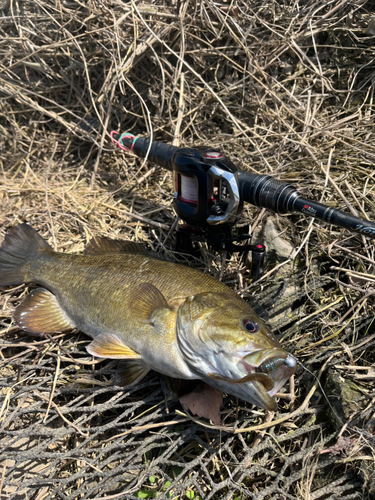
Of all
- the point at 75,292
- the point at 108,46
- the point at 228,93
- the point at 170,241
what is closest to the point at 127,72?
the point at 108,46

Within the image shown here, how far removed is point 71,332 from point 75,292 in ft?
0.97

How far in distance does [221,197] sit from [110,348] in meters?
1.16

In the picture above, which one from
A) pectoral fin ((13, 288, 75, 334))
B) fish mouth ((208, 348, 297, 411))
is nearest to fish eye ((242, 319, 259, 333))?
fish mouth ((208, 348, 297, 411))

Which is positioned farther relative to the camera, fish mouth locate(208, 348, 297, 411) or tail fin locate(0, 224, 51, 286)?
tail fin locate(0, 224, 51, 286)

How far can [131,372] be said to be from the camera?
7.23ft

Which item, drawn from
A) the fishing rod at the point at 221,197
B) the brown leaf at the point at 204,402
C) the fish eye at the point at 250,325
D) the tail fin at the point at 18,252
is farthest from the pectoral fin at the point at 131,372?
the tail fin at the point at 18,252

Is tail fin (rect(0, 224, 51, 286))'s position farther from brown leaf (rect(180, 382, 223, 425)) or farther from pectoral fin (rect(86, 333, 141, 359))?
brown leaf (rect(180, 382, 223, 425))

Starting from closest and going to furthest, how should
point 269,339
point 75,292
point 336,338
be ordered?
point 269,339, point 336,338, point 75,292

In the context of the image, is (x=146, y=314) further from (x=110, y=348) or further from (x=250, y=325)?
(x=250, y=325)

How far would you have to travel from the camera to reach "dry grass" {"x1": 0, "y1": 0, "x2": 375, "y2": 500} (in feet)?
6.63

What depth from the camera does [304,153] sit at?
10.5 ft

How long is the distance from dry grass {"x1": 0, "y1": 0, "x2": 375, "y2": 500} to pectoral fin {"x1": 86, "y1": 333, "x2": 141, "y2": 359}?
236 millimetres

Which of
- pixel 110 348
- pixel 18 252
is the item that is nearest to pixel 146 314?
pixel 110 348

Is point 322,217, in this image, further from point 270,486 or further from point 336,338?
point 270,486
